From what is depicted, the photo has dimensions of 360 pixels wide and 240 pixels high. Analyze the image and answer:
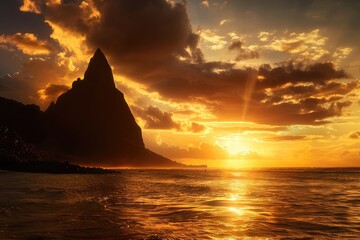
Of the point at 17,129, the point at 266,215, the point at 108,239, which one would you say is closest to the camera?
the point at 108,239

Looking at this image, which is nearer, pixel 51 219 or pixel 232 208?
pixel 51 219

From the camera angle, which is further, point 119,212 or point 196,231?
point 119,212

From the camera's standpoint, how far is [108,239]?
1413 cm

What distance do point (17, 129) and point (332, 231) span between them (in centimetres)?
20555

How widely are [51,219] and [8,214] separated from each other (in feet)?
10.2

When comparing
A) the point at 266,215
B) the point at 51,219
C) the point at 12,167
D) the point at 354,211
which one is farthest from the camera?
the point at 12,167

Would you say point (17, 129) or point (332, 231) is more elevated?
point (17, 129)

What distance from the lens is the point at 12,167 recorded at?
8212 centimetres

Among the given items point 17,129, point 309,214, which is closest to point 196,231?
point 309,214

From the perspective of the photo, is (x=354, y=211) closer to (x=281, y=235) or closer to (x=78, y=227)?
(x=281, y=235)

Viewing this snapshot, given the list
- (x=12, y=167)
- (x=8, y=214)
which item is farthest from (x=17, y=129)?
(x=8, y=214)

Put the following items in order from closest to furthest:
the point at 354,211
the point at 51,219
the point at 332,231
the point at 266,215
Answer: the point at 332,231 → the point at 51,219 → the point at 266,215 → the point at 354,211

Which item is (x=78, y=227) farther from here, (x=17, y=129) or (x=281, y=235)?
(x=17, y=129)

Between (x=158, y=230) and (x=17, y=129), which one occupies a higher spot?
(x=17, y=129)
